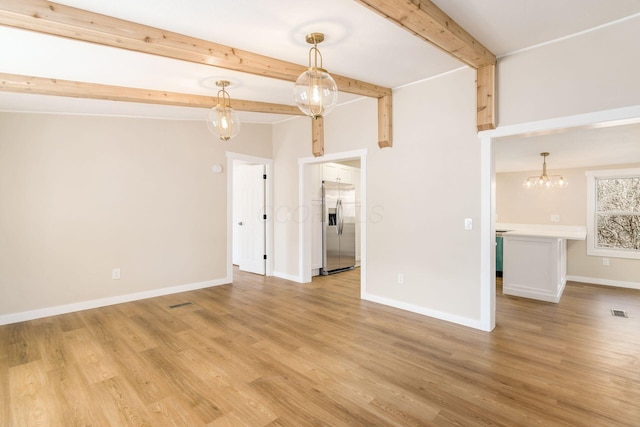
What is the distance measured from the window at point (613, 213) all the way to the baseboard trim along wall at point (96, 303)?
675 cm

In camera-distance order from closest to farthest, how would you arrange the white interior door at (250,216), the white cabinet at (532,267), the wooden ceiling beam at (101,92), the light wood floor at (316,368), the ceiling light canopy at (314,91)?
the light wood floor at (316,368)
the ceiling light canopy at (314,91)
the wooden ceiling beam at (101,92)
the white cabinet at (532,267)
the white interior door at (250,216)

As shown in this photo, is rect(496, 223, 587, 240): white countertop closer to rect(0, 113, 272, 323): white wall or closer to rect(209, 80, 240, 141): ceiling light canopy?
rect(209, 80, 240, 141): ceiling light canopy

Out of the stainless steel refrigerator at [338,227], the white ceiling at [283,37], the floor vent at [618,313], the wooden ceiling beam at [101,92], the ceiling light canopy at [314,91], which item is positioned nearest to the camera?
the white ceiling at [283,37]

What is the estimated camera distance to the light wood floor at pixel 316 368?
2000 mm

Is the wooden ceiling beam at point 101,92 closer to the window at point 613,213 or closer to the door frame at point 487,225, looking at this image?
the door frame at point 487,225

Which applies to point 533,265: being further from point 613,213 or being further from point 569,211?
point 613,213

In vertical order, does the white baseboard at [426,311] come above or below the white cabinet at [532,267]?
below

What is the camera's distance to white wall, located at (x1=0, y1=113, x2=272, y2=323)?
3.62 m

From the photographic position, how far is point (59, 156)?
12.5 feet

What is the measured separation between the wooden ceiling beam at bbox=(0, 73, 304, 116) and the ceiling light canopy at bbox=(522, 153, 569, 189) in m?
5.15

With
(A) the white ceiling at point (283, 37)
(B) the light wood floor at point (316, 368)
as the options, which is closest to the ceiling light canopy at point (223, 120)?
(A) the white ceiling at point (283, 37)

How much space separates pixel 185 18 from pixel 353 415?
9.47 ft

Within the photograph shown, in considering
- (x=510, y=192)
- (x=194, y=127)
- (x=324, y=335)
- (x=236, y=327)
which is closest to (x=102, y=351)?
(x=236, y=327)

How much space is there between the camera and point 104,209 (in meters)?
4.14
